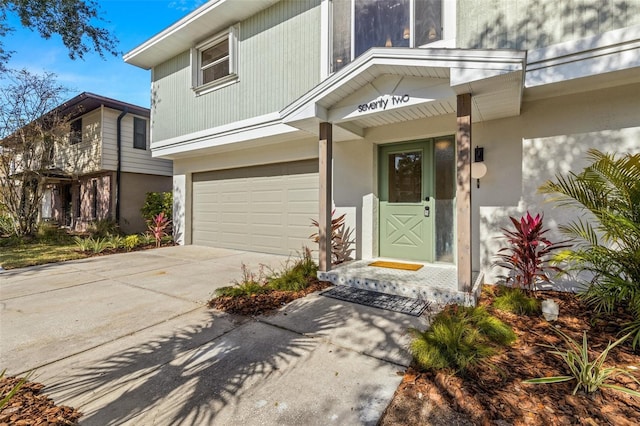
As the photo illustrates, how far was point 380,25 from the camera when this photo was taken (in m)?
5.50

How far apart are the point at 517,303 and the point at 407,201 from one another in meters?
2.66

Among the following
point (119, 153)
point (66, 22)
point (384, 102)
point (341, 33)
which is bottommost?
point (384, 102)

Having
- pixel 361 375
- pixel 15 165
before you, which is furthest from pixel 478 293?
pixel 15 165

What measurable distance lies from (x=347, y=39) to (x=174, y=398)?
6195 mm

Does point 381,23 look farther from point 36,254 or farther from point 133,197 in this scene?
point 133,197

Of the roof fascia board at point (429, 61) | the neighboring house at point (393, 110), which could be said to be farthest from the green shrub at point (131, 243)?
the roof fascia board at point (429, 61)

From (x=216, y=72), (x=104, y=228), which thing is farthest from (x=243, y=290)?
(x=104, y=228)

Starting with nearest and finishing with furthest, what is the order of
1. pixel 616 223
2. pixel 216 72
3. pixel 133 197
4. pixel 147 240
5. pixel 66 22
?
pixel 616 223
pixel 66 22
pixel 216 72
pixel 147 240
pixel 133 197

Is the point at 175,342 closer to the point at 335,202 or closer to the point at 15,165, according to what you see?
the point at 335,202

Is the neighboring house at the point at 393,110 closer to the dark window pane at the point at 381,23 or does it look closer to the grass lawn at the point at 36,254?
the dark window pane at the point at 381,23

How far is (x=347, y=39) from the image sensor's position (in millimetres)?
5875

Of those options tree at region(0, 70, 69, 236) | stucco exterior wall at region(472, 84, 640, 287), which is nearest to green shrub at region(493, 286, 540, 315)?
stucco exterior wall at region(472, 84, 640, 287)

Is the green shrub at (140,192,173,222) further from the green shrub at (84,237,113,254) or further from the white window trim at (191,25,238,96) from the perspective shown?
the white window trim at (191,25,238,96)

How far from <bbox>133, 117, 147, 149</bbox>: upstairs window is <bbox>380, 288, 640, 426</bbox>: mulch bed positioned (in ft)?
45.5
